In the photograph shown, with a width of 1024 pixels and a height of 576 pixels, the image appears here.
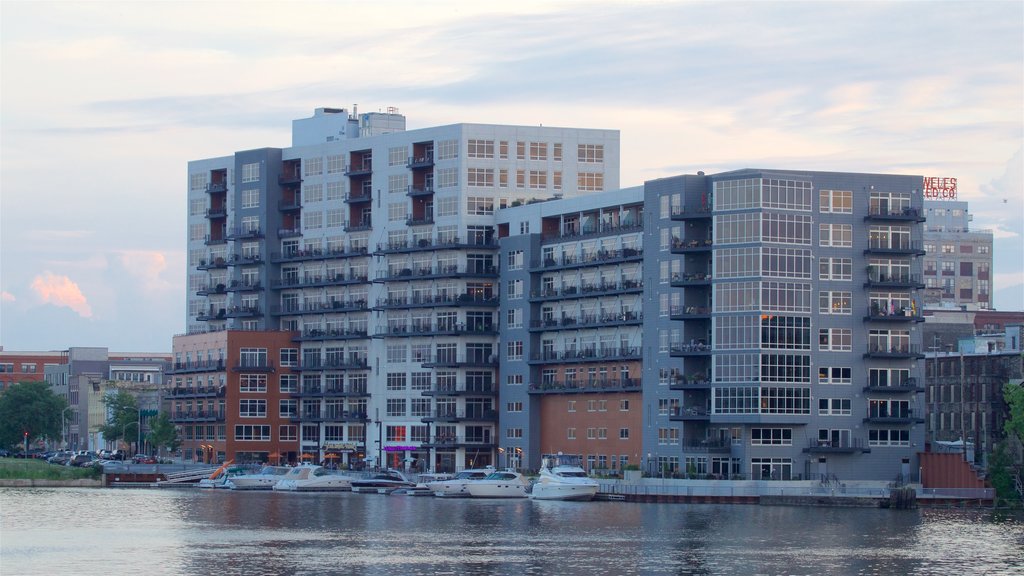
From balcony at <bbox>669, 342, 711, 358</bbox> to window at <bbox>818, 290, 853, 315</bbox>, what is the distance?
1199cm

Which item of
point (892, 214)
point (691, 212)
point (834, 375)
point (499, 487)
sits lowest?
point (499, 487)

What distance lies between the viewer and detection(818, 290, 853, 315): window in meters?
186

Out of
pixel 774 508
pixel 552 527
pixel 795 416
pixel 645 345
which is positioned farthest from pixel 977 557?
pixel 645 345

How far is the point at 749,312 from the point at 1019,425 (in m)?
29.4

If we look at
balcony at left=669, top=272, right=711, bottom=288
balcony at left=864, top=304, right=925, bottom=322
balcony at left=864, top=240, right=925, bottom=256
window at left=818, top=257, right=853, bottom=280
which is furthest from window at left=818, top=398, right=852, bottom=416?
balcony at left=669, top=272, right=711, bottom=288

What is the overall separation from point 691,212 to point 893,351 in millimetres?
24800

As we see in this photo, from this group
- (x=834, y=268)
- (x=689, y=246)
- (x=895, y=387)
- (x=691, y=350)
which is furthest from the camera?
(x=689, y=246)

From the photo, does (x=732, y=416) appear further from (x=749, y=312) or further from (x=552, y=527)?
(x=552, y=527)

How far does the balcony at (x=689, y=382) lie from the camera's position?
187750mm

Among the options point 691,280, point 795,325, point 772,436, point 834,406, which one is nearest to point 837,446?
point 834,406

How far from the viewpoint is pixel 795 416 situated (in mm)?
183875

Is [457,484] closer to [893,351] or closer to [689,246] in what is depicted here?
[689,246]

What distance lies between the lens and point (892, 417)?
611ft

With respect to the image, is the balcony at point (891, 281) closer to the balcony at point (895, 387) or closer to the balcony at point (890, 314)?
the balcony at point (890, 314)
